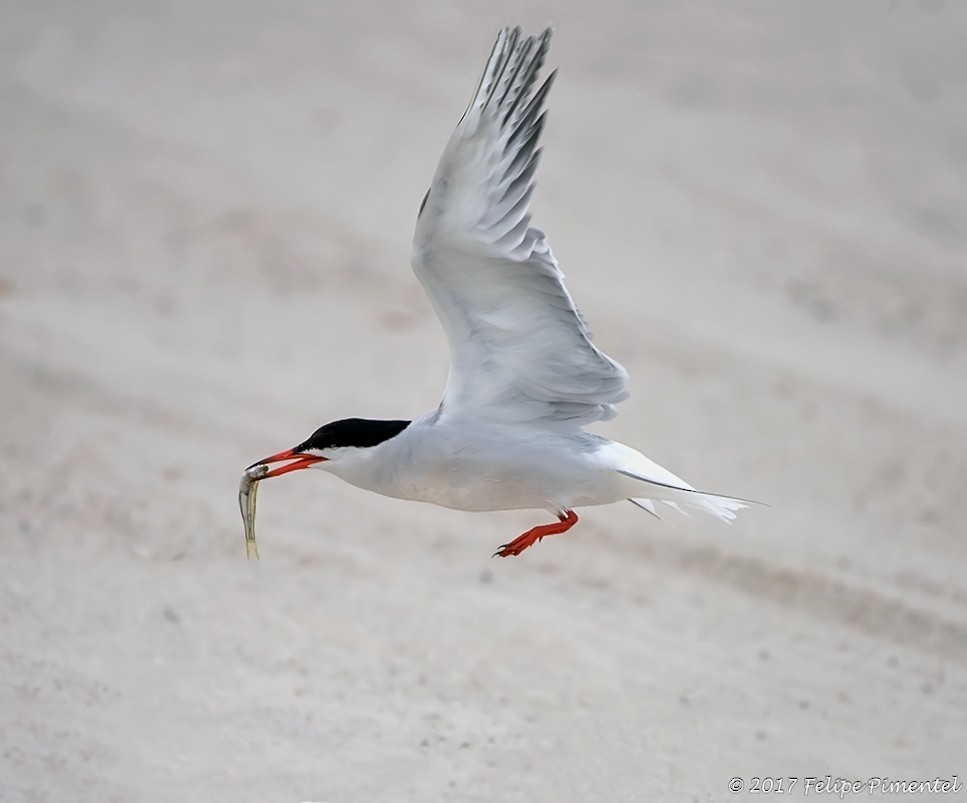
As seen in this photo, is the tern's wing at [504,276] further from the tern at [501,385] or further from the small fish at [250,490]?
the small fish at [250,490]

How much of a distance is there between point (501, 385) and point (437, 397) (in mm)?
2827

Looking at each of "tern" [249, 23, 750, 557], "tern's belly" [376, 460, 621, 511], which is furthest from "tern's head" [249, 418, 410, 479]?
"tern's belly" [376, 460, 621, 511]

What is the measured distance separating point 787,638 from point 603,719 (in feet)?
3.08

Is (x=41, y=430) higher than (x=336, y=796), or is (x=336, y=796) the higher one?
(x=41, y=430)

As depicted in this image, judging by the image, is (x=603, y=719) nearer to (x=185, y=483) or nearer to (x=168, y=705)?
(x=168, y=705)

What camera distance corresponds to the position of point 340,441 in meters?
3.71

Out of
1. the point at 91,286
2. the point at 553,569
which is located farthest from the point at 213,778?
the point at 91,286

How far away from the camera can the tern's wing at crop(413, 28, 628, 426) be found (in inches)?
130

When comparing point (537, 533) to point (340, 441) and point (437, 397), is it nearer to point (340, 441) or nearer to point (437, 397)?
point (340, 441)

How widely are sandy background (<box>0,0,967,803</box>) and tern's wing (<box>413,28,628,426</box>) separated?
4.25 feet

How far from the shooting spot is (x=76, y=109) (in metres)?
8.46

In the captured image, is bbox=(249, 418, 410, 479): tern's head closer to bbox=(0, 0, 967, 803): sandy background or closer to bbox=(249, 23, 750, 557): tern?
bbox=(249, 23, 750, 557): tern

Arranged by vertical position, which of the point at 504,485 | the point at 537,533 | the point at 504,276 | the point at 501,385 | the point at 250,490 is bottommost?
the point at 250,490

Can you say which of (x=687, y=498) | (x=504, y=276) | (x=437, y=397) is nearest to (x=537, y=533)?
(x=687, y=498)
